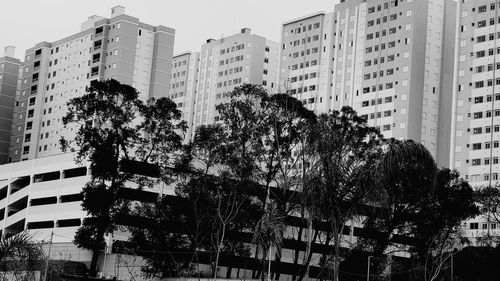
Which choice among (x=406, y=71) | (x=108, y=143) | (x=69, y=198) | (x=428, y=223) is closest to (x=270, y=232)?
(x=108, y=143)

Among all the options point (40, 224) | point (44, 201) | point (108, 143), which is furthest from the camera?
point (44, 201)

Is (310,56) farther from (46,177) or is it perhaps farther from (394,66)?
(46,177)

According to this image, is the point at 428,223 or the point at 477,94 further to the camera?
the point at 477,94

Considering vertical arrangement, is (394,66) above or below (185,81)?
below

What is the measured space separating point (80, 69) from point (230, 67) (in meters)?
32.2

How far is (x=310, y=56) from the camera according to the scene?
5167 inches

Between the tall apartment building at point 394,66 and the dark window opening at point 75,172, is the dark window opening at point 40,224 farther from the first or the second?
the tall apartment building at point 394,66

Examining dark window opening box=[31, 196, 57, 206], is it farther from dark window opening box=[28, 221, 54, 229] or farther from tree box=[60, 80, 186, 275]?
tree box=[60, 80, 186, 275]

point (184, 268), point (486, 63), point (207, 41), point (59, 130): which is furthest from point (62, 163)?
point (207, 41)

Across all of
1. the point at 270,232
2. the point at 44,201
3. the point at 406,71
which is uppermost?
the point at 406,71

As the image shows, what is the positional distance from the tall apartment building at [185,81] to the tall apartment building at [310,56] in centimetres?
2783

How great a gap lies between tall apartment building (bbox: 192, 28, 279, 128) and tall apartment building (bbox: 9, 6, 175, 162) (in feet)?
77.8

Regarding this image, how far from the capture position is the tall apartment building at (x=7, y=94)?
131m

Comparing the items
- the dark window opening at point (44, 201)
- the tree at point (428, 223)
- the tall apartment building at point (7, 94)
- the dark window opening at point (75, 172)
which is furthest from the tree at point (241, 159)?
the tall apartment building at point (7, 94)
